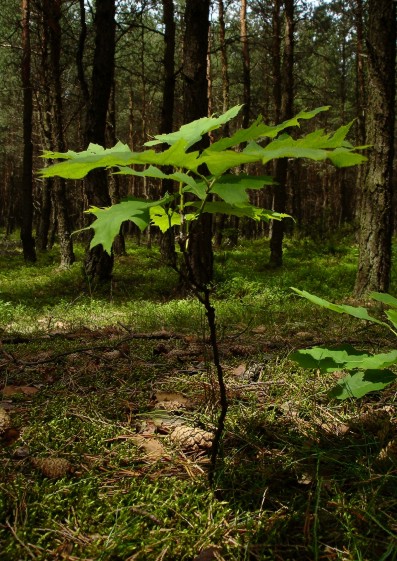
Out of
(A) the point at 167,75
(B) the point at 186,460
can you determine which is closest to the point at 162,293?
(B) the point at 186,460

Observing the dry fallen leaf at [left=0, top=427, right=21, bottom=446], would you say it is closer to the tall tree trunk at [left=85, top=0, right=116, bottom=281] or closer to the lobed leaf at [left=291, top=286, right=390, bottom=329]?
the lobed leaf at [left=291, top=286, right=390, bottom=329]

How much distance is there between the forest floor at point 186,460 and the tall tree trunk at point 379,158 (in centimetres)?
283

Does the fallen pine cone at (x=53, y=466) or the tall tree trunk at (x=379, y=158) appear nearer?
the fallen pine cone at (x=53, y=466)

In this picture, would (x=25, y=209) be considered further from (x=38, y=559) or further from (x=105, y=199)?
(x=38, y=559)

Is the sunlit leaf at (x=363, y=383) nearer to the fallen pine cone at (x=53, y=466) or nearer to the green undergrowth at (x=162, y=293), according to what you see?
the fallen pine cone at (x=53, y=466)

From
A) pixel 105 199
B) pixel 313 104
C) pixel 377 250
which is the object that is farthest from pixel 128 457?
pixel 313 104

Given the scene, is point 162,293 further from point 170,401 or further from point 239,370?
point 170,401

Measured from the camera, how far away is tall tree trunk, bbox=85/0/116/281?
8.32 m

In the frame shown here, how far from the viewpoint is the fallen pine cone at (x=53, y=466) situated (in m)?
1.37

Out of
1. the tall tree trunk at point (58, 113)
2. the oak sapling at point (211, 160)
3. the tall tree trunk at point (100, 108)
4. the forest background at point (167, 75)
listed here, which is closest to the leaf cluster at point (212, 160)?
the oak sapling at point (211, 160)

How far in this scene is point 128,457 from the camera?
1495 millimetres

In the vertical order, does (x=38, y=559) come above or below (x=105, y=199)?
below

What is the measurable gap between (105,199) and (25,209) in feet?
22.2

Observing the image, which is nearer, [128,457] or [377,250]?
[128,457]
